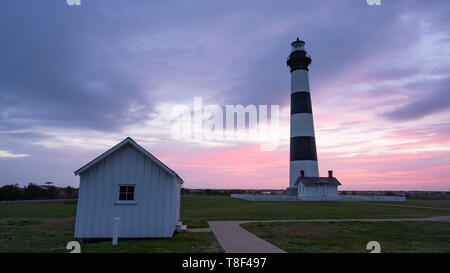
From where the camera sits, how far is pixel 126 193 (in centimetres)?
1255

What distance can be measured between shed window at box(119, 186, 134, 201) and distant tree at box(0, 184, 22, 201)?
42.7 metres

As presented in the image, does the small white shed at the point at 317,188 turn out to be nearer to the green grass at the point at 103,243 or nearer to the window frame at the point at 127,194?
the green grass at the point at 103,243

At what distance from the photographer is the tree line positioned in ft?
141

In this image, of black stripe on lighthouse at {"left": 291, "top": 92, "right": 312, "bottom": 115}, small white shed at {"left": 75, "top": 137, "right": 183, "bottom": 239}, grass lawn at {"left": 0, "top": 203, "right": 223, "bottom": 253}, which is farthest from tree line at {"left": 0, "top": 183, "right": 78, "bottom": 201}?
black stripe on lighthouse at {"left": 291, "top": 92, "right": 312, "bottom": 115}

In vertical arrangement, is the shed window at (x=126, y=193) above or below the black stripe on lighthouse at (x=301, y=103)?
below

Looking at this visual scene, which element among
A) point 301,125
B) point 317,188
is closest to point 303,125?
point 301,125

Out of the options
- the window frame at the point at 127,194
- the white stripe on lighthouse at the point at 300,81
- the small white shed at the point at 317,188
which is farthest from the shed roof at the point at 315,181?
the window frame at the point at 127,194

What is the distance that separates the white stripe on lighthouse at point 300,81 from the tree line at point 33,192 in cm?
4739

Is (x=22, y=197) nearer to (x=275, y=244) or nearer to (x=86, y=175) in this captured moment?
(x=86, y=175)

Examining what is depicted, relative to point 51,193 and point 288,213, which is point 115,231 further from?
point 51,193

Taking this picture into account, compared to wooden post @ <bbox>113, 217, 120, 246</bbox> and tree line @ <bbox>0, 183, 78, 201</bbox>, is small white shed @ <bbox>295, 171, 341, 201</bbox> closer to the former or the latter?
wooden post @ <bbox>113, 217, 120, 246</bbox>

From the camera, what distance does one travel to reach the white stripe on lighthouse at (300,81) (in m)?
45.3

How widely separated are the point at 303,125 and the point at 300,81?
759 centimetres

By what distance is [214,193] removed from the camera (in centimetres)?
7362
